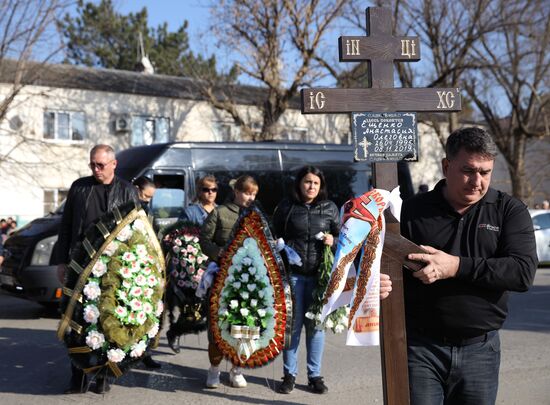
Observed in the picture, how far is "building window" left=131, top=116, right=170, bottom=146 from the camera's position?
1045 inches

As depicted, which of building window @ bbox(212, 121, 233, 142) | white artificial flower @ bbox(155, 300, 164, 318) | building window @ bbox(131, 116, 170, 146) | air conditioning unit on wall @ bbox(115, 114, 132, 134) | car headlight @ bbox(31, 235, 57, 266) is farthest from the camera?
building window @ bbox(212, 121, 233, 142)

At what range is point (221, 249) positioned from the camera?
6266mm

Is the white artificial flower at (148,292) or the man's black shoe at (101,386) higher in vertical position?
the white artificial flower at (148,292)

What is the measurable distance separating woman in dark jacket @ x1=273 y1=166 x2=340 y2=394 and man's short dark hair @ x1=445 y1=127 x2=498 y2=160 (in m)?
3.05

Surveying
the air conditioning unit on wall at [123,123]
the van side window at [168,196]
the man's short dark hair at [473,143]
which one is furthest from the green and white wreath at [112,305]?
the air conditioning unit on wall at [123,123]

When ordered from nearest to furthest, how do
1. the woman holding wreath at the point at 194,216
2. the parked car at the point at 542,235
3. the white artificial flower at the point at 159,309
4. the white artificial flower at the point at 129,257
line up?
1. the white artificial flower at the point at 129,257
2. the white artificial flower at the point at 159,309
3. the woman holding wreath at the point at 194,216
4. the parked car at the point at 542,235

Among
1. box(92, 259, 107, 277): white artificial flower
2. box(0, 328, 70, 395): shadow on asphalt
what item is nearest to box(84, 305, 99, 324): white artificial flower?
box(92, 259, 107, 277): white artificial flower

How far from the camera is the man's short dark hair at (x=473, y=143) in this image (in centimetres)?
308

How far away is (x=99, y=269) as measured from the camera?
5816mm

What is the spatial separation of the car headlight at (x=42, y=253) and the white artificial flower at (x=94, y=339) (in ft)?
15.2

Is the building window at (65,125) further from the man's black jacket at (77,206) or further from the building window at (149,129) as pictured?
the man's black jacket at (77,206)

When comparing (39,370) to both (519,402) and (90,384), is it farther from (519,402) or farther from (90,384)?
(519,402)

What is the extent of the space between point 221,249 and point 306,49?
1881 centimetres

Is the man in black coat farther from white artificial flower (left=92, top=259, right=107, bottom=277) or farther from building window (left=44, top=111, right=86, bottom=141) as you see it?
building window (left=44, top=111, right=86, bottom=141)
